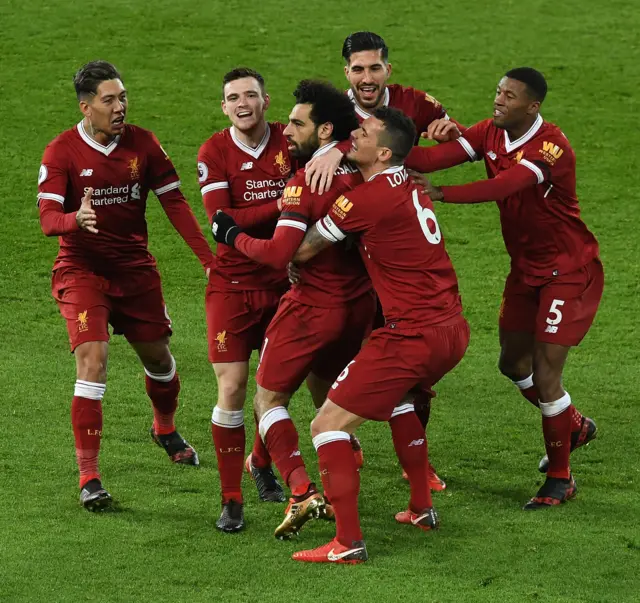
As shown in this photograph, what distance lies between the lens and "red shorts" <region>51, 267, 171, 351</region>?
275 inches

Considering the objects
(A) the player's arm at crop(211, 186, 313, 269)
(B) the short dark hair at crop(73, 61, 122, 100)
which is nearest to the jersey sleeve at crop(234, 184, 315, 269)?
(A) the player's arm at crop(211, 186, 313, 269)

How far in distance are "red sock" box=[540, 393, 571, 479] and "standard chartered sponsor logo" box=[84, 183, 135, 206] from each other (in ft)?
8.95

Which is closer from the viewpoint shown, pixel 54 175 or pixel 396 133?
pixel 396 133

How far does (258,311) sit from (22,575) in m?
1.98

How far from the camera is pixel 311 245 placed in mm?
6078

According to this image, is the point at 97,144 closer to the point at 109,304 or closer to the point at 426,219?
the point at 109,304

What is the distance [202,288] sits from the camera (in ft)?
39.8

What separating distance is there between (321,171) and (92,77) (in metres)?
1.71

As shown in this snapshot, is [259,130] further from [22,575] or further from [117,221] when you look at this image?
[22,575]

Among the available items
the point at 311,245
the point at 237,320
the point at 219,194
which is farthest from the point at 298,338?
the point at 219,194

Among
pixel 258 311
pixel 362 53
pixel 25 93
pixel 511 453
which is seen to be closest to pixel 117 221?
pixel 258 311

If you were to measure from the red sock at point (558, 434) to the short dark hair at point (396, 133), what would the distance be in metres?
1.86

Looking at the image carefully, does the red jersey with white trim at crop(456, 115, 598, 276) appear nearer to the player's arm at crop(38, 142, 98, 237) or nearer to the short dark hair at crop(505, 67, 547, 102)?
the short dark hair at crop(505, 67, 547, 102)

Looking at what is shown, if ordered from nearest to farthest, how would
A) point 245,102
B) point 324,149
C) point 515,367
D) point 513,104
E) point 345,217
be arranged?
point 345,217
point 324,149
point 245,102
point 513,104
point 515,367
